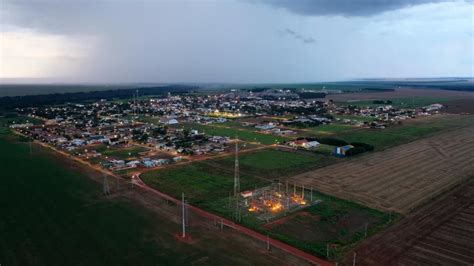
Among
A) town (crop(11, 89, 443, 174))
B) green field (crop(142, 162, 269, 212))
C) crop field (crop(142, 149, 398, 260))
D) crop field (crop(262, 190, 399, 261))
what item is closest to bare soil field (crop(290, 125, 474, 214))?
crop field (crop(262, 190, 399, 261))

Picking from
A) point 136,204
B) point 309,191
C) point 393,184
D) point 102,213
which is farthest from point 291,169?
point 102,213

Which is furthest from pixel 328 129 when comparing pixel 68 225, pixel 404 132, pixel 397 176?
pixel 68 225

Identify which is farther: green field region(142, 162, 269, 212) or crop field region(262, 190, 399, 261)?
green field region(142, 162, 269, 212)

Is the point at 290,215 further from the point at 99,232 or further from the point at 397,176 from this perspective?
the point at 397,176

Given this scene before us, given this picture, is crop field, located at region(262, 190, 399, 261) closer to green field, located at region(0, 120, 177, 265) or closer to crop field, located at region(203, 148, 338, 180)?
green field, located at region(0, 120, 177, 265)

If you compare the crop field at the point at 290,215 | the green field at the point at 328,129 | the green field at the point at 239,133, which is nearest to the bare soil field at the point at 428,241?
the crop field at the point at 290,215
